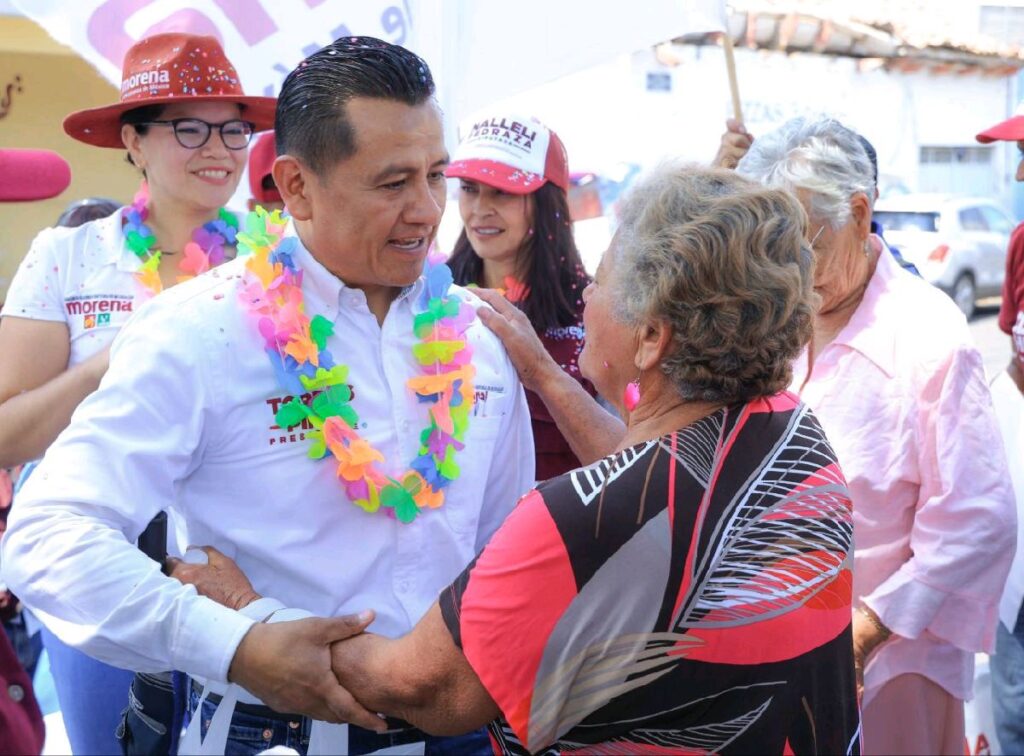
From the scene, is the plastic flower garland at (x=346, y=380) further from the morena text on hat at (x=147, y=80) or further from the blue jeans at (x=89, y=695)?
the blue jeans at (x=89, y=695)

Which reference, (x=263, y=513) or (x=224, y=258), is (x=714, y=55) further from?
(x=263, y=513)

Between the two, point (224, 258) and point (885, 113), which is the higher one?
point (224, 258)

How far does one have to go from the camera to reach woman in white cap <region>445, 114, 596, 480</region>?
368 centimetres

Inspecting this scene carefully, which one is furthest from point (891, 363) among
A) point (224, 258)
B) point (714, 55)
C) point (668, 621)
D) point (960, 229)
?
point (714, 55)

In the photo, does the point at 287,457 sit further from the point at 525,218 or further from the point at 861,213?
the point at 525,218

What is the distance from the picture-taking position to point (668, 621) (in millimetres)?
1559

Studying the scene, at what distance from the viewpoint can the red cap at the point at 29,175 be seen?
116 inches

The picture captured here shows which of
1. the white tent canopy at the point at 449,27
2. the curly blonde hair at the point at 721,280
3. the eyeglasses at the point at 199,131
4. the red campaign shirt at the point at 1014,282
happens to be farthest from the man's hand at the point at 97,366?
the red campaign shirt at the point at 1014,282

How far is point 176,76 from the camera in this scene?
301 cm

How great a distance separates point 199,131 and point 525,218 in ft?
3.78

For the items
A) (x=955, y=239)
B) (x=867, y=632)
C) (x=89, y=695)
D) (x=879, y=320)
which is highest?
(x=879, y=320)

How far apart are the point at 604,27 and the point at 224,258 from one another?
4.13 ft

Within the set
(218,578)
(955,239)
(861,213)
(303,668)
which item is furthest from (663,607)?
(955,239)

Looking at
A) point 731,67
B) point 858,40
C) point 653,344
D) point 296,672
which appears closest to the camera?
point 653,344
